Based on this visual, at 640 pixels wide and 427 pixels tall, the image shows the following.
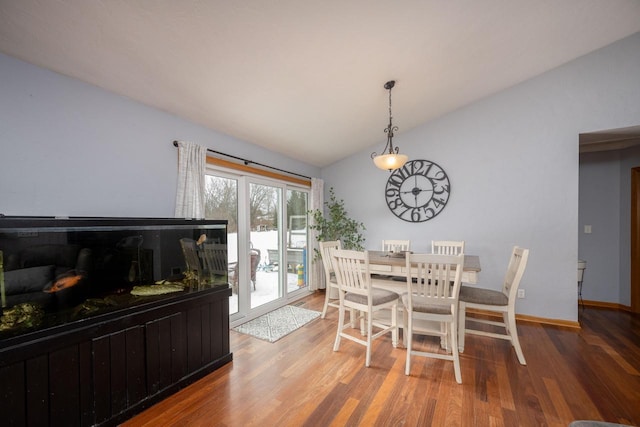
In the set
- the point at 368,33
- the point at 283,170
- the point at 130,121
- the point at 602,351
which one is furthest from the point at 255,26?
the point at 602,351

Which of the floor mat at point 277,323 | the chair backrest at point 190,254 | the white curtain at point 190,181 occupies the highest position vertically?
the white curtain at point 190,181

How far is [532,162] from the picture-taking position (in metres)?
3.28

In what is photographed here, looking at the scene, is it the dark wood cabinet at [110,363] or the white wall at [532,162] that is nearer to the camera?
the dark wood cabinet at [110,363]

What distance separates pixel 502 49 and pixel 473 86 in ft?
1.98

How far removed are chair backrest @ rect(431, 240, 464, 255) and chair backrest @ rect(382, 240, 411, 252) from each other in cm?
36

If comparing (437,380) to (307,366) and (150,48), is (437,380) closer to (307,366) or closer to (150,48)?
(307,366)

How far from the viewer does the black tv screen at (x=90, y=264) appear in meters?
Answer: 1.27

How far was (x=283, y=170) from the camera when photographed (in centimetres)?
385

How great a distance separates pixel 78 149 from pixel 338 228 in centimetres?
332

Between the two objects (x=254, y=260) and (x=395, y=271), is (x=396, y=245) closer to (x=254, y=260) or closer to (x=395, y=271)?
(x=395, y=271)

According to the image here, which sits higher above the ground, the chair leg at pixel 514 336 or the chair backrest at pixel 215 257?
the chair backrest at pixel 215 257

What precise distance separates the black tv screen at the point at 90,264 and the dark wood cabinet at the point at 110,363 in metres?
0.09

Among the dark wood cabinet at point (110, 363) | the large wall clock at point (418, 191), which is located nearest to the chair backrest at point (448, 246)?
the large wall clock at point (418, 191)

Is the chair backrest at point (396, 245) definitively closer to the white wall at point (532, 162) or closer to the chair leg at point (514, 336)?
the white wall at point (532, 162)
